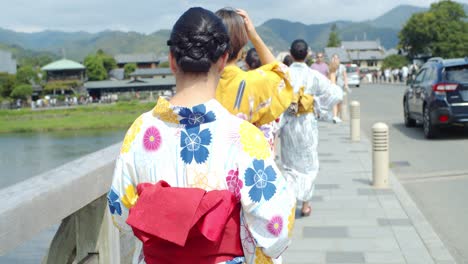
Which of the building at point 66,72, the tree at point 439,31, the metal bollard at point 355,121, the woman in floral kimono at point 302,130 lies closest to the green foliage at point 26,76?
the building at point 66,72

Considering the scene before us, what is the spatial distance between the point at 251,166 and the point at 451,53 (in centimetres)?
8899

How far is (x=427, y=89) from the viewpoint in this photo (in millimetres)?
13805

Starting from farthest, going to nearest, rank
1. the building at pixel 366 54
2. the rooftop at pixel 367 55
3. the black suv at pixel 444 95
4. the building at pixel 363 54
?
1. the rooftop at pixel 367 55
2. the building at pixel 366 54
3. the building at pixel 363 54
4. the black suv at pixel 444 95

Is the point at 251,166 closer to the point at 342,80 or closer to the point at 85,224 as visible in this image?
the point at 85,224

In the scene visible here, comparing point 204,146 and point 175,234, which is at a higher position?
point 204,146

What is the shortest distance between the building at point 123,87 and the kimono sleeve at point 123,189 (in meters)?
95.5

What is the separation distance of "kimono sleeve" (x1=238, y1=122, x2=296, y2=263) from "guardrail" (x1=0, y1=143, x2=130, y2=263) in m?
0.77

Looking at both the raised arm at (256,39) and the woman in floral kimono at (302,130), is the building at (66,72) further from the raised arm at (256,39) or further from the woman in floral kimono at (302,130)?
the raised arm at (256,39)

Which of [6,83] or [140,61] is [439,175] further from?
[140,61]

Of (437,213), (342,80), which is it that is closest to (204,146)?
(437,213)

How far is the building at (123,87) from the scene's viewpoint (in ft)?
326

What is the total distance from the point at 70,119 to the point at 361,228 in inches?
2235

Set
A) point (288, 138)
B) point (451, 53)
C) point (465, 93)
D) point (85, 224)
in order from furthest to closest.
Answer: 1. point (451, 53)
2. point (465, 93)
3. point (288, 138)
4. point (85, 224)

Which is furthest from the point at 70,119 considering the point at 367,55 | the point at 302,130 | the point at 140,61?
the point at 367,55
